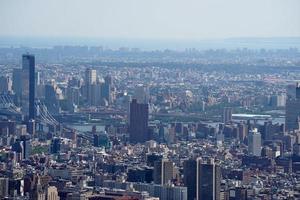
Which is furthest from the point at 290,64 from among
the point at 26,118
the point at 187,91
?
the point at 26,118

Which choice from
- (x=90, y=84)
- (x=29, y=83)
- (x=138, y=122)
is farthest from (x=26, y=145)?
(x=90, y=84)

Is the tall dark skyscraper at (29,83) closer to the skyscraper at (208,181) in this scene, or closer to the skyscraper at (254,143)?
the skyscraper at (254,143)

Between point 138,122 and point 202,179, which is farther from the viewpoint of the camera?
point 138,122

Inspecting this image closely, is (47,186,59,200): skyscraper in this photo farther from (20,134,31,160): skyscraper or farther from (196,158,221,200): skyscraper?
(20,134,31,160): skyscraper

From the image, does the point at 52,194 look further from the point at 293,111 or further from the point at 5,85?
the point at 5,85

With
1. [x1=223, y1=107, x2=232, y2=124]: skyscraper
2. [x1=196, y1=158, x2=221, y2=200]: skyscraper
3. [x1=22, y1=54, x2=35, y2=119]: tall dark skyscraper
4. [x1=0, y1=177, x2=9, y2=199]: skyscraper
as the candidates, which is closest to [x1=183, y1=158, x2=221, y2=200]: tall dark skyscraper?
[x1=196, y1=158, x2=221, y2=200]: skyscraper

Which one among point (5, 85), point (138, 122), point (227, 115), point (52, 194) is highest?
point (52, 194)

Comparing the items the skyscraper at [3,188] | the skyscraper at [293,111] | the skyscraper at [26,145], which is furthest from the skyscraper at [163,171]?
the skyscraper at [293,111]

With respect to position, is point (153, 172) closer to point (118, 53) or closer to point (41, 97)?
point (41, 97)
